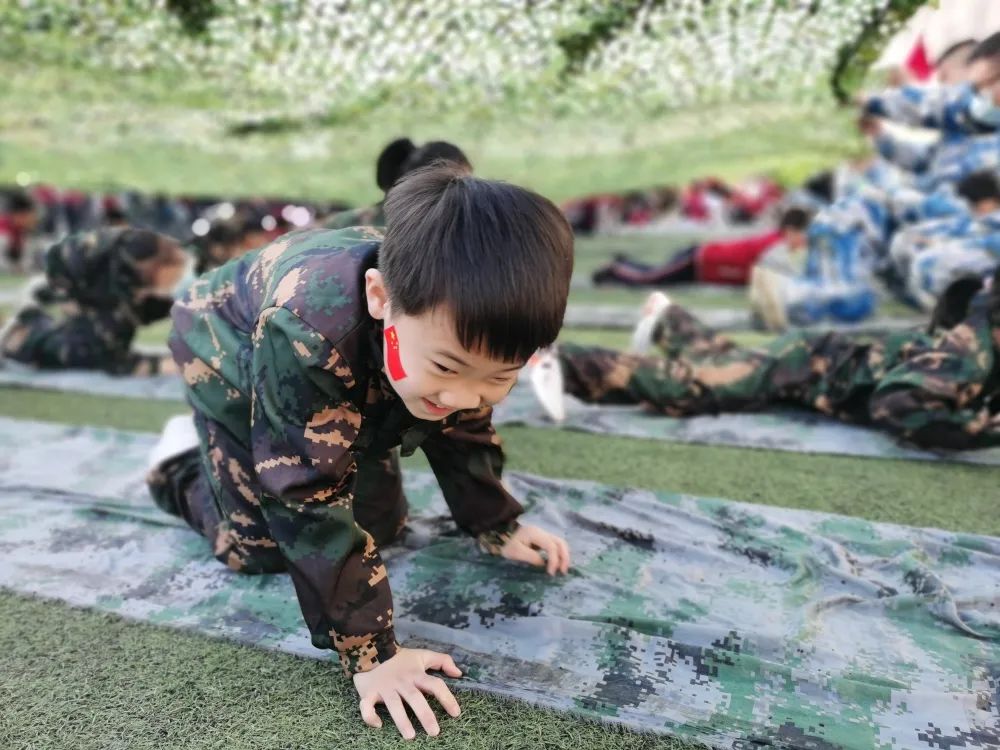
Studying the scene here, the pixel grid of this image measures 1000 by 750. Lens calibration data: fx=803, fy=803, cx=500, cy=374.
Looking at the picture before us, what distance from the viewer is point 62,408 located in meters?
2.59

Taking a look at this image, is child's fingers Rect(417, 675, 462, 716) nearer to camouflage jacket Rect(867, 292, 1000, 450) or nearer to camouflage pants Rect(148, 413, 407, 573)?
camouflage pants Rect(148, 413, 407, 573)

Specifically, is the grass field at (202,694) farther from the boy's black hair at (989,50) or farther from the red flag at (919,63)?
the red flag at (919,63)

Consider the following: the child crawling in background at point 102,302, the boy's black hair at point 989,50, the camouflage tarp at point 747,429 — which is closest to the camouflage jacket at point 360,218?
the camouflage tarp at point 747,429

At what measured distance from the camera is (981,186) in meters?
3.05

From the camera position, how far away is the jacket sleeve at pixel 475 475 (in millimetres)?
1275

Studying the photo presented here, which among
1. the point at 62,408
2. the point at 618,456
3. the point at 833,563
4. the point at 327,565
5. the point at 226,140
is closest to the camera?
the point at 327,565

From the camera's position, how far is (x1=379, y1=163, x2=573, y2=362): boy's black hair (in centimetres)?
82

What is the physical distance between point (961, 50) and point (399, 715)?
8.27ft

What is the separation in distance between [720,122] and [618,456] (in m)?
2.45

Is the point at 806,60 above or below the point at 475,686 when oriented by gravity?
above

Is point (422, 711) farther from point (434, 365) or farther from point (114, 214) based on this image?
point (114, 214)

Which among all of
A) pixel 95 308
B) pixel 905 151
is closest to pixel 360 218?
pixel 95 308

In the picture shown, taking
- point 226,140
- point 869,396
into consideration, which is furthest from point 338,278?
point 226,140

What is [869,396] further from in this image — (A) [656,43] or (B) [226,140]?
(B) [226,140]
